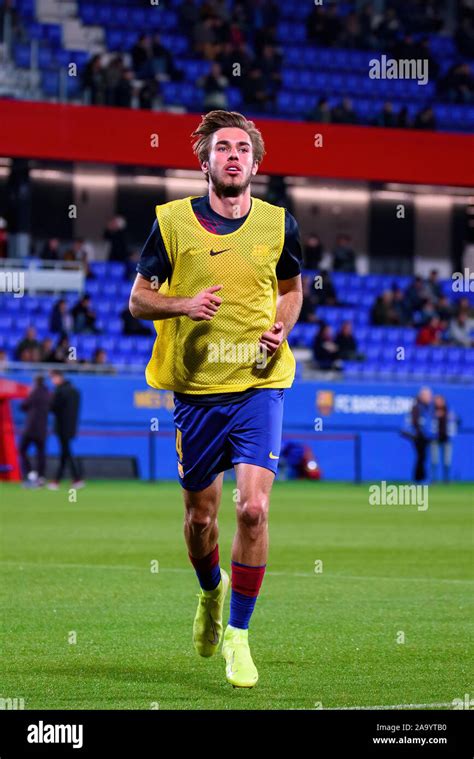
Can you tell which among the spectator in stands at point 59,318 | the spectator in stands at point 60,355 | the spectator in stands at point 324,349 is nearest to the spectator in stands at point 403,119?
the spectator in stands at point 324,349

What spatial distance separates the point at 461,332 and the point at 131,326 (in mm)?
8402

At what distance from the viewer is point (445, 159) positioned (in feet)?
131

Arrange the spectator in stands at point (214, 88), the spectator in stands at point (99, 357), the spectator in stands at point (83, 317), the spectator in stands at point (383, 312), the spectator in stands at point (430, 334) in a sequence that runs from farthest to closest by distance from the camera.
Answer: the spectator in stands at point (214, 88), the spectator in stands at point (383, 312), the spectator in stands at point (430, 334), the spectator in stands at point (83, 317), the spectator in stands at point (99, 357)

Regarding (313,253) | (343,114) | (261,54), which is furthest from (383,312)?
(261,54)

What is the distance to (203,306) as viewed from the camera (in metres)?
7.14

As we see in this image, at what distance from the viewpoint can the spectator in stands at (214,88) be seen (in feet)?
122

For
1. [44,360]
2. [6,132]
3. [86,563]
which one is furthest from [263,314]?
[6,132]

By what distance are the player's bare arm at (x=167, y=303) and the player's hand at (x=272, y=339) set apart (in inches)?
11.7

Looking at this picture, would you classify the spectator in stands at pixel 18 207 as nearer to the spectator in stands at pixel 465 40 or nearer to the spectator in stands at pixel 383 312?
the spectator in stands at pixel 383 312

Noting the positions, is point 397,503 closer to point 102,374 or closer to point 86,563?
point 102,374

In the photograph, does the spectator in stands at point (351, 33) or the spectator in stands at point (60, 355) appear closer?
the spectator in stands at point (60, 355)

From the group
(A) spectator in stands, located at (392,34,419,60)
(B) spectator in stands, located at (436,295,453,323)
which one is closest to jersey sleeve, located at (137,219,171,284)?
(B) spectator in stands, located at (436,295,453,323)

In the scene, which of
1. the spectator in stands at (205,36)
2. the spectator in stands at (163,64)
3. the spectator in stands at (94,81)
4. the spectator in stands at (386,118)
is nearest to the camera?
the spectator in stands at (94,81)

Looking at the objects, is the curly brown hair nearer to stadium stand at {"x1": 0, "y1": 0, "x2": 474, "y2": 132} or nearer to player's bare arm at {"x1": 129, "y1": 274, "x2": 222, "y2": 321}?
player's bare arm at {"x1": 129, "y1": 274, "x2": 222, "y2": 321}
